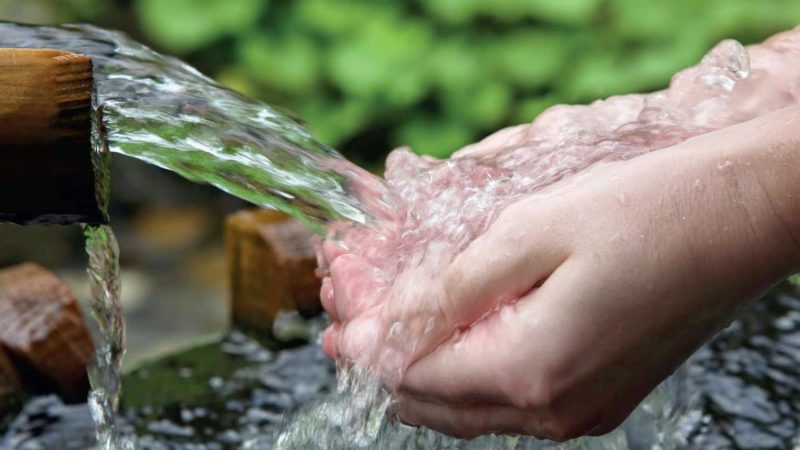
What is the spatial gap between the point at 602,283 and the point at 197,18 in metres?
3.39

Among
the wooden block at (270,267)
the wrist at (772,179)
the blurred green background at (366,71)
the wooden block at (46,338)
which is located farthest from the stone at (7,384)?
the blurred green background at (366,71)

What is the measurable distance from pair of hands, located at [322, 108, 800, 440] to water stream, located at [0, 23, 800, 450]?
3.4 inches

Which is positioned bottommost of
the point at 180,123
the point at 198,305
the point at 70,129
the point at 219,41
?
the point at 198,305

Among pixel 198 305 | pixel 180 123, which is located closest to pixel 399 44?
pixel 198 305

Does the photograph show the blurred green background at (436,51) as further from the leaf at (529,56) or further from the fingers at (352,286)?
the fingers at (352,286)

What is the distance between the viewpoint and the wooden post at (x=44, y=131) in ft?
3.94

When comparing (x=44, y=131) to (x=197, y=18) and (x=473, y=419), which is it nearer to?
(x=473, y=419)

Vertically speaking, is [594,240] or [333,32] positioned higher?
[594,240]

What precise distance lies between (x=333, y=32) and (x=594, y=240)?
305 cm

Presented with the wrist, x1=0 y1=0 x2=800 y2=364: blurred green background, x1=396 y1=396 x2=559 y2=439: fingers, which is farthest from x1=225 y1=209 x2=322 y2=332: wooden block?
x1=0 y1=0 x2=800 y2=364: blurred green background

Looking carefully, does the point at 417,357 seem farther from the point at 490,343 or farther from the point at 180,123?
the point at 180,123

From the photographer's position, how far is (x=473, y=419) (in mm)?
1332

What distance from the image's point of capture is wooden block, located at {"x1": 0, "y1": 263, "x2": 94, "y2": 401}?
2025 mm

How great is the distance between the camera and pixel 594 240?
1242 millimetres
